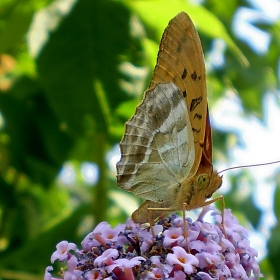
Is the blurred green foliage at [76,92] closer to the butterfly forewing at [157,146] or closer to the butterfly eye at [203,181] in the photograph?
the butterfly forewing at [157,146]

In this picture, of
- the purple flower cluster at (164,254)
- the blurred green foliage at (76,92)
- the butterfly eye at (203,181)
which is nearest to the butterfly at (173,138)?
the butterfly eye at (203,181)

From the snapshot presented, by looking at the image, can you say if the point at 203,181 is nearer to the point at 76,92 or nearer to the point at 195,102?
the point at 195,102

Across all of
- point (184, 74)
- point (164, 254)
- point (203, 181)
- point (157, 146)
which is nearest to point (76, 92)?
point (157, 146)

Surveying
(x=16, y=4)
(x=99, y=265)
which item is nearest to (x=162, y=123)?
(x=99, y=265)

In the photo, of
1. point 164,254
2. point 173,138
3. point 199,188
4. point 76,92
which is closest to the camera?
point 164,254

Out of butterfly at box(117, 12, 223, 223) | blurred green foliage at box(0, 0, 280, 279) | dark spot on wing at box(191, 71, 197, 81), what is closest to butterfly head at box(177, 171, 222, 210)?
butterfly at box(117, 12, 223, 223)

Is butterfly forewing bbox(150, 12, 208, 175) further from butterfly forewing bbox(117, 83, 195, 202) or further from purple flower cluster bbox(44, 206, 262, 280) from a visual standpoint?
purple flower cluster bbox(44, 206, 262, 280)
